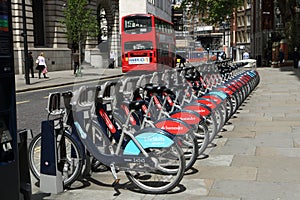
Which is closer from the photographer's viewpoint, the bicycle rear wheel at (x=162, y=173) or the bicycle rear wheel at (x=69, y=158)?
the bicycle rear wheel at (x=162, y=173)

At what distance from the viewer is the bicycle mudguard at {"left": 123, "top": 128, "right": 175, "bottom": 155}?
4.41 m

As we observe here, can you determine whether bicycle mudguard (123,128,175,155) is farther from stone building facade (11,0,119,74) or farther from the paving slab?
stone building facade (11,0,119,74)

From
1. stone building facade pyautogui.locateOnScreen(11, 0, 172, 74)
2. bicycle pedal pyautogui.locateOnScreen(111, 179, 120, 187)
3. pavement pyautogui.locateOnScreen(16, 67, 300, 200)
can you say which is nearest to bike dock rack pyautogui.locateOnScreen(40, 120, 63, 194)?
pavement pyautogui.locateOnScreen(16, 67, 300, 200)

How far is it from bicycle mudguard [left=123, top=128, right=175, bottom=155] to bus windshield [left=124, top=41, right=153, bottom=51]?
18.2 metres

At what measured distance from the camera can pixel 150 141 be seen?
445 centimetres

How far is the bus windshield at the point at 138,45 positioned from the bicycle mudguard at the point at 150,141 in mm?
18187

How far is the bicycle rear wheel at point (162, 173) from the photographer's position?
14.5ft

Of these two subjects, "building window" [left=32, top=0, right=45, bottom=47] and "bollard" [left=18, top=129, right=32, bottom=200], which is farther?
"building window" [left=32, top=0, right=45, bottom=47]

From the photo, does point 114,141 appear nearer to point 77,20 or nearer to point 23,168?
point 23,168

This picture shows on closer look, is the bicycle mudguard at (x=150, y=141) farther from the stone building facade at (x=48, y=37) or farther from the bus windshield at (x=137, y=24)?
the stone building facade at (x=48, y=37)

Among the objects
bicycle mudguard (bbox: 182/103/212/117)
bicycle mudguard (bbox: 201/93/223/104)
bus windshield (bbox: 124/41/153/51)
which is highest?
bus windshield (bbox: 124/41/153/51)

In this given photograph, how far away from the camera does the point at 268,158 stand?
584 cm

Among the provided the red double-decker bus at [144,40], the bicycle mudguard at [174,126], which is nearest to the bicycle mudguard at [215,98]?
the bicycle mudguard at [174,126]

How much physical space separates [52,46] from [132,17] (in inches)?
433
